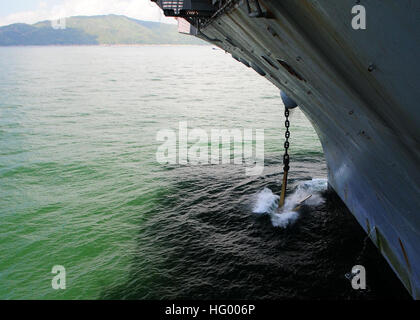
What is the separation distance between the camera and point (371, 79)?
12.8ft

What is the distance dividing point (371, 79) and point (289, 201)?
375 inches

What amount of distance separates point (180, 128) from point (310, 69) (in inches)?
834

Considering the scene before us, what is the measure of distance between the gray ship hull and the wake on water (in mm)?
3357

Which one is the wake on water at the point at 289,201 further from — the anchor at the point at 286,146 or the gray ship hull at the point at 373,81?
the gray ship hull at the point at 373,81

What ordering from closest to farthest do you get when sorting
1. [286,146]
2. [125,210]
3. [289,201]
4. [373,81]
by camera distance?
[373,81] → [286,146] → [289,201] → [125,210]

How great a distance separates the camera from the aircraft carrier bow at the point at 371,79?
10.4ft

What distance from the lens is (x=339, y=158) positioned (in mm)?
10289

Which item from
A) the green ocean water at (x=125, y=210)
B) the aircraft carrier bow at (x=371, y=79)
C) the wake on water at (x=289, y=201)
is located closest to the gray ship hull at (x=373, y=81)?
the aircraft carrier bow at (x=371, y=79)

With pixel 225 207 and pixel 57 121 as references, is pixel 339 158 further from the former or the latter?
pixel 57 121

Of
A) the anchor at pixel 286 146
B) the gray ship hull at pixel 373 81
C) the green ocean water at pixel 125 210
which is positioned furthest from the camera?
the anchor at pixel 286 146

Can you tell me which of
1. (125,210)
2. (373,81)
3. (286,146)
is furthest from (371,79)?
(125,210)

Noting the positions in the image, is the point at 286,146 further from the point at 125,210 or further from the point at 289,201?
the point at 125,210

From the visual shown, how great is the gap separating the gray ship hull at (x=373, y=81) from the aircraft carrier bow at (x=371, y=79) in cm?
1

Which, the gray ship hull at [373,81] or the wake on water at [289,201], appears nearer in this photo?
the gray ship hull at [373,81]
